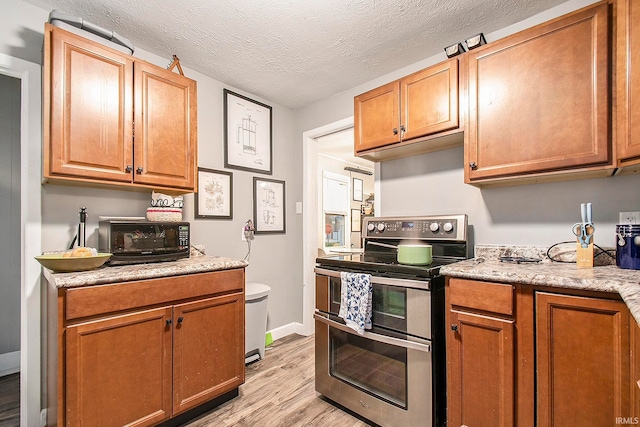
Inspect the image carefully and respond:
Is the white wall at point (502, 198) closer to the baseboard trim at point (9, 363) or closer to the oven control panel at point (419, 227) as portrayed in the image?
the oven control panel at point (419, 227)

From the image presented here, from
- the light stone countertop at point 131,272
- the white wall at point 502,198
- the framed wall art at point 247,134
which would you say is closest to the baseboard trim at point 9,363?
the light stone countertop at point 131,272

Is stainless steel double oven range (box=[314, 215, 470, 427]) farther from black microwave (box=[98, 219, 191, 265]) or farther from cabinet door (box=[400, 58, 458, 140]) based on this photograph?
black microwave (box=[98, 219, 191, 265])

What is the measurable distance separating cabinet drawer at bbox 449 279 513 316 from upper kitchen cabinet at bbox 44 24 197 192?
1826mm

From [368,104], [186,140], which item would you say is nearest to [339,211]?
[368,104]

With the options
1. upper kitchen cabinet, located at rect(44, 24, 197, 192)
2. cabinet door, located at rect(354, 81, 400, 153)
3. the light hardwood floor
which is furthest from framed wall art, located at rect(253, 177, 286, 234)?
the light hardwood floor

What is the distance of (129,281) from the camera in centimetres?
150

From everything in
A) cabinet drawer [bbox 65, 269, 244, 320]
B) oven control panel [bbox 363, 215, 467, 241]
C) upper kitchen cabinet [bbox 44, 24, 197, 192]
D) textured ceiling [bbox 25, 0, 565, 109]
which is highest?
textured ceiling [bbox 25, 0, 565, 109]

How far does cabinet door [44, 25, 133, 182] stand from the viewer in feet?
5.18

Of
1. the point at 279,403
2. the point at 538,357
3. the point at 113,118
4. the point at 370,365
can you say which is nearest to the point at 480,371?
the point at 538,357

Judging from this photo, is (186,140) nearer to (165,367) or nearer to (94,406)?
(165,367)

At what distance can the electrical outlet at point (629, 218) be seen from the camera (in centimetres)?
156

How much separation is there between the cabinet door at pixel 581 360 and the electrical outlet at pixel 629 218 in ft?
2.52

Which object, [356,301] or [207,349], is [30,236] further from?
[356,301]

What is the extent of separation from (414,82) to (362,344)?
5.71 ft
